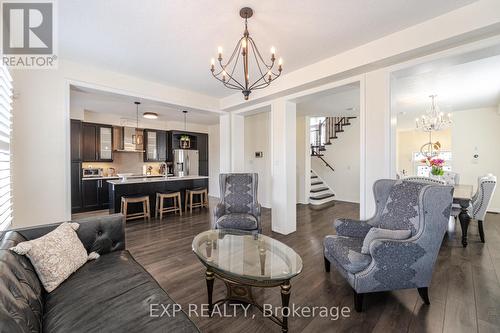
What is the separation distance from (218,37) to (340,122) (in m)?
5.84

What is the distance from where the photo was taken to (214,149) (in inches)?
317

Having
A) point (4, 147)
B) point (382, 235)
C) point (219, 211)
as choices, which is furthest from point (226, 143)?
point (382, 235)

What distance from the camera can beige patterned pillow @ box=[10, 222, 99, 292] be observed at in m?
1.40

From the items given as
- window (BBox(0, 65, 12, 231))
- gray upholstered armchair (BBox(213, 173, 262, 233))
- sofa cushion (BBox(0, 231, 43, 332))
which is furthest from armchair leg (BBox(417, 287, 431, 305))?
window (BBox(0, 65, 12, 231))

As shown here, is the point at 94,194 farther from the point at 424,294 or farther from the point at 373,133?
the point at 424,294

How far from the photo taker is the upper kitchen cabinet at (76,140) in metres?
5.16

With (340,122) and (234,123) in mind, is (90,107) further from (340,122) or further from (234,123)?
(340,122)

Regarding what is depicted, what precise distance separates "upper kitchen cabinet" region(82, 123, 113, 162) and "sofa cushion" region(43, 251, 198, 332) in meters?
5.33

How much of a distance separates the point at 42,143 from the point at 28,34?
1.24m

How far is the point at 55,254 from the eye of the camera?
4.91 ft

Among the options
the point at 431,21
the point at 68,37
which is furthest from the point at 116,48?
the point at 431,21

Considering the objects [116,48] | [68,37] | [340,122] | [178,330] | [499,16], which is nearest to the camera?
[178,330]

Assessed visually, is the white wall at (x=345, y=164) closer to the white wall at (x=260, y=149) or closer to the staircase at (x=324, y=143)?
the staircase at (x=324, y=143)

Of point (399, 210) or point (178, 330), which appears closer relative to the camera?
point (178, 330)
